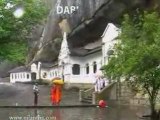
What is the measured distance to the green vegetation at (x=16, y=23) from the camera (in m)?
43.2

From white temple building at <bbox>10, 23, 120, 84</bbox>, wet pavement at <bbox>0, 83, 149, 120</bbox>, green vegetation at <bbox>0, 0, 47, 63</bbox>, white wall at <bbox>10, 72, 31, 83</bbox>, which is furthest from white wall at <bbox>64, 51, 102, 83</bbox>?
white wall at <bbox>10, 72, 31, 83</bbox>

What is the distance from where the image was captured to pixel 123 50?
63.2 ft

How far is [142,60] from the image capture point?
57.6 ft

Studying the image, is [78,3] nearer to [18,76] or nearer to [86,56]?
[86,56]

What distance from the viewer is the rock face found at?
154 feet

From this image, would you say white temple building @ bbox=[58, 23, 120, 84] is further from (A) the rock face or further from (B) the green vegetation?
(B) the green vegetation

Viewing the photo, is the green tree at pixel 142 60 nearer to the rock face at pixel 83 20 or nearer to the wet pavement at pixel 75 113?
the wet pavement at pixel 75 113

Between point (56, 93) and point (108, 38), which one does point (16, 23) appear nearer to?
point (108, 38)

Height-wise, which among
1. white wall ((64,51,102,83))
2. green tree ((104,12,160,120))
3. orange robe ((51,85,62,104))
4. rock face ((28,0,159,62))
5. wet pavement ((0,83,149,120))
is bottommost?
wet pavement ((0,83,149,120))

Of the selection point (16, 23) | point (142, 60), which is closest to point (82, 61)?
point (16, 23)

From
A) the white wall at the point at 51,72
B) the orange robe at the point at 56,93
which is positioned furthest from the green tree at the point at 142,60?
the white wall at the point at 51,72

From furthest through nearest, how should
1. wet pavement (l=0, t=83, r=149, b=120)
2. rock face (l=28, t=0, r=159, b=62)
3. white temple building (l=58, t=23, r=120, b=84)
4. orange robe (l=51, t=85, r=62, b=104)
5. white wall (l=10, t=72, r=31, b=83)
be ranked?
white wall (l=10, t=72, r=31, b=83)
white temple building (l=58, t=23, r=120, b=84)
rock face (l=28, t=0, r=159, b=62)
orange robe (l=51, t=85, r=62, b=104)
wet pavement (l=0, t=83, r=149, b=120)

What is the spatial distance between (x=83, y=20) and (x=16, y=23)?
38.8 feet

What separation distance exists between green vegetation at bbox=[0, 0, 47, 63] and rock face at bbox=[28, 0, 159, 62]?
6694mm
